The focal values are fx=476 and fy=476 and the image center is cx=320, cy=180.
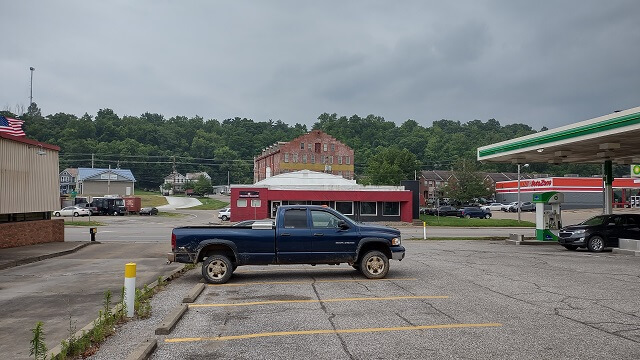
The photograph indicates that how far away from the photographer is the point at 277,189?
151 feet

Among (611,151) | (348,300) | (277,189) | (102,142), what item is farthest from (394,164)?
(102,142)

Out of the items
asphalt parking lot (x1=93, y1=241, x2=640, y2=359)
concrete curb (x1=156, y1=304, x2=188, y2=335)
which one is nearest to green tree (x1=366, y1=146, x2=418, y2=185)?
asphalt parking lot (x1=93, y1=241, x2=640, y2=359)

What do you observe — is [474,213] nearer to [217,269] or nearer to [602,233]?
[602,233]

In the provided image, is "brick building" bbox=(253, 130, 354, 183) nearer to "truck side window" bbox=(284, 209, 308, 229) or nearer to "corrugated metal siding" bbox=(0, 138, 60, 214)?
"corrugated metal siding" bbox=(0, 138, 60, 214)

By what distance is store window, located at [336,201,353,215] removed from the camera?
47500mm

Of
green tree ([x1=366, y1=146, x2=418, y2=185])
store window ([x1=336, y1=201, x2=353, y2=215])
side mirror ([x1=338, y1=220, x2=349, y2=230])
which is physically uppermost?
green tree ([x1=366, y1=146, x2=418, y2=185])

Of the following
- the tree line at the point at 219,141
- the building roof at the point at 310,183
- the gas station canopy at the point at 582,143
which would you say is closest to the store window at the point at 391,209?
the building roof at the point at 310,183

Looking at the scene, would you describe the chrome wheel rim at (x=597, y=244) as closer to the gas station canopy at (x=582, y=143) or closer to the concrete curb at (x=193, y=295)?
the gas station canopy at (x=582, y=143)

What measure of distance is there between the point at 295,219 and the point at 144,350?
20.5 feet

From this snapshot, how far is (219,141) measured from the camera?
539ft

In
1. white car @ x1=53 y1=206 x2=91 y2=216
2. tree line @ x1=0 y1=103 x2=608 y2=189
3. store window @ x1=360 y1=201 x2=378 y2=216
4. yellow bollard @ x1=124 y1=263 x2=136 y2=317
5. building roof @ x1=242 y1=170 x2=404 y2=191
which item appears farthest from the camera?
tree line @ x1=0 y1=103 x2=608 y2=189

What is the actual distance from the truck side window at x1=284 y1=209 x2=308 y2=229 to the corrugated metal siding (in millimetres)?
12625

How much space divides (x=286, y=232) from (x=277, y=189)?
1360 inches

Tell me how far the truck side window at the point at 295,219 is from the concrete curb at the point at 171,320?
3.75 metres
